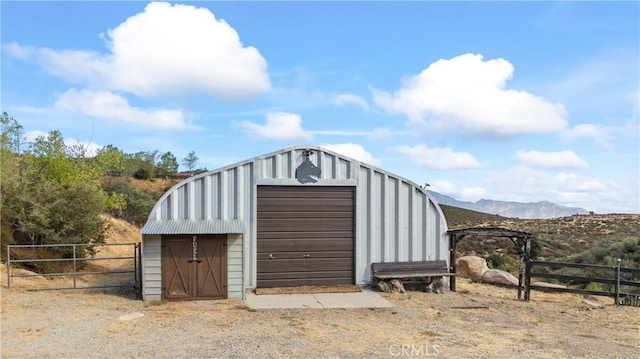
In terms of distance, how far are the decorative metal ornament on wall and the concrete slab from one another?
3.02 meters

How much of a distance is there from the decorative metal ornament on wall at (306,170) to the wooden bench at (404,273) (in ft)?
9.64

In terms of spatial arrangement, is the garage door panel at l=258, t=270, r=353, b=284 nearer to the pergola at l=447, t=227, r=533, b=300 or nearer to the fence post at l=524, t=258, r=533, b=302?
the pergola at l=447, t=227, r=533, b=300

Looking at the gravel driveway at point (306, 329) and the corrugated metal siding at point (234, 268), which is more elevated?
the corrugated metal siding at point (234, 268)

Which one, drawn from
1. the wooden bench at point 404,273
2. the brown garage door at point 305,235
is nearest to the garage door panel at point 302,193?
the brown garage door at point 305,235

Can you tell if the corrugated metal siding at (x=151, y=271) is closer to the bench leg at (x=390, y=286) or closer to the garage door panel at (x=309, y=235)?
the garage door panel at (x=309, y=235)

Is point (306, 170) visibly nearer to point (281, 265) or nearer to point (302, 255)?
point (302, 255)

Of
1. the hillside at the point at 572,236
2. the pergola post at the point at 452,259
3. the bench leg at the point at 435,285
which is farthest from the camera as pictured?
the hillside at the point at 572,236

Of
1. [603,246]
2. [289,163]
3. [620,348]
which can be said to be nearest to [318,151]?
[289,163]

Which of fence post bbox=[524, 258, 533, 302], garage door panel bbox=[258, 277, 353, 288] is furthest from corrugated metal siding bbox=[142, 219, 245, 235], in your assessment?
fence post bbox=[524, 258, 533, 302]

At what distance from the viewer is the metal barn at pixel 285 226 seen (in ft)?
37.2

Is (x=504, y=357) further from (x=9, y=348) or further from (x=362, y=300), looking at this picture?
(x=9, y=348)

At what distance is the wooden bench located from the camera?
41.9 feet

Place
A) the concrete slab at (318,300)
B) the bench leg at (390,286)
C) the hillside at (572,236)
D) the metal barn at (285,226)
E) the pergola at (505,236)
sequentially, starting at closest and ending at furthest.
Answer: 1. the concrete slab at (318,300)
2. the metal barn at (285,226)
3. the pergola at (505,236)
4. the bench leg at (390,286)
5. the hillside at (572,236)

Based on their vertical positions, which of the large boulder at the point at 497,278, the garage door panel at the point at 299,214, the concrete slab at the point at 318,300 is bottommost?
the large boulder at the point at 497,278
